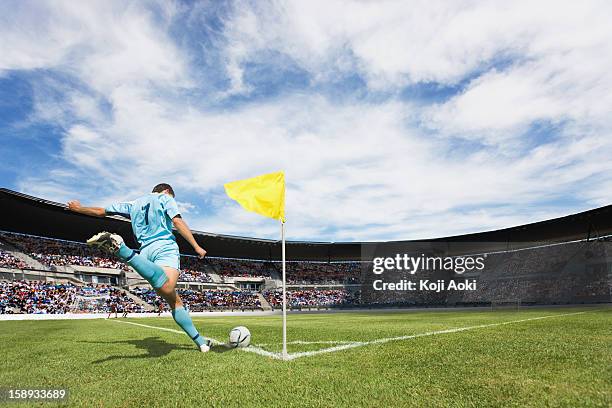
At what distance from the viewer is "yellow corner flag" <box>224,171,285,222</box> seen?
19.7ft

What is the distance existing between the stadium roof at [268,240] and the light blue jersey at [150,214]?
122ft

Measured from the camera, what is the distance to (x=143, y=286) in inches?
1895

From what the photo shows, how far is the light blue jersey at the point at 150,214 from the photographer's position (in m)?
5.59

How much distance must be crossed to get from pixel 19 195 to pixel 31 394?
3930 cm

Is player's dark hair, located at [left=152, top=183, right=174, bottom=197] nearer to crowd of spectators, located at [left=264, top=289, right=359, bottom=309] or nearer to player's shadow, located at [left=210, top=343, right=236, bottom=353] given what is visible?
player's shadow, located at [left=210, top=343, right=236, bottom=353]

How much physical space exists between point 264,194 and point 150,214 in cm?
172

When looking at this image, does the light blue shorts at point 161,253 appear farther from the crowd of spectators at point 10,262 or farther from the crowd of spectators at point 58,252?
the crowd of spectators at point 58,252

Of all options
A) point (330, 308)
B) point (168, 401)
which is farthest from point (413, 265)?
point (168, 401)

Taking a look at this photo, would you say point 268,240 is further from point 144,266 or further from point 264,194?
point 144,266

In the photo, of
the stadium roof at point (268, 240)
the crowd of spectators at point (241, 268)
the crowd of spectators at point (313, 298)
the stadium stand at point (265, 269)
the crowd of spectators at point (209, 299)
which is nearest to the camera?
the stadium stand at point (265, 269)

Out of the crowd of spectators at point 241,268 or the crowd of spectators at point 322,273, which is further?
the crowd of spectators at point 322,273

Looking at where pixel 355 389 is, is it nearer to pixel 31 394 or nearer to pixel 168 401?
pixel 168 401

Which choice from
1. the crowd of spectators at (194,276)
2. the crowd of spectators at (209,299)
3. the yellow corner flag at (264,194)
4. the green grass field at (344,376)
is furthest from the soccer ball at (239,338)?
the crowd of spectators at (194,276)

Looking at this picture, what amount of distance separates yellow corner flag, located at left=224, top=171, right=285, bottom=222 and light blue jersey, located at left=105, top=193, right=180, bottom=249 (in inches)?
37.1
